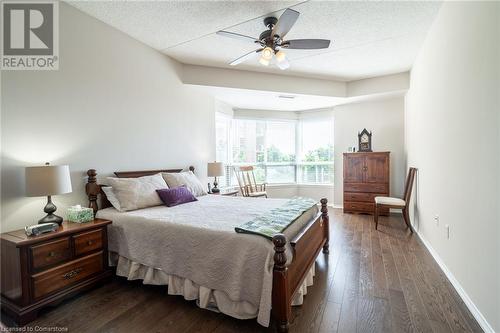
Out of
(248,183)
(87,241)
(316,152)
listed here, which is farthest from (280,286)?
(316,152)

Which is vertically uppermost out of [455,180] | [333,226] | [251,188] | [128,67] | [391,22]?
[391,22]

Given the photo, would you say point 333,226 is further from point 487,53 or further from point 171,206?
point 487,53

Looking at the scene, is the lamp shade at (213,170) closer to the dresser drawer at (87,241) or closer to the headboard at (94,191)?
the headboard at (94,191)

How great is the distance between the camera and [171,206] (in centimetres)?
286

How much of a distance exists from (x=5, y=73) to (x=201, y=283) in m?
2.41

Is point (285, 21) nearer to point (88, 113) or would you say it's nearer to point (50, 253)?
point (88, 113)

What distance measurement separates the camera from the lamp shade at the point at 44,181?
6.50 feet

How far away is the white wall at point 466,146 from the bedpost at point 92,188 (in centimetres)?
342

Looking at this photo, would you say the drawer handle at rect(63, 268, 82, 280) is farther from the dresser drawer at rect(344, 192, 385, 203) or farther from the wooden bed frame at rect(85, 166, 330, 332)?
the dresser drawer at rect(344, 192, 385, 203)

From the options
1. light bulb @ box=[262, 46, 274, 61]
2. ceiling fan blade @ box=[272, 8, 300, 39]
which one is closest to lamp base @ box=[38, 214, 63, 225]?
light bulb @ box=[262, 46, 274, 61]

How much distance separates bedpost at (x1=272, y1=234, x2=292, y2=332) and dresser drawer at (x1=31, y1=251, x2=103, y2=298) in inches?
67.4

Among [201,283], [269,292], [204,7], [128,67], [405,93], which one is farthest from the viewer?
[405,93]

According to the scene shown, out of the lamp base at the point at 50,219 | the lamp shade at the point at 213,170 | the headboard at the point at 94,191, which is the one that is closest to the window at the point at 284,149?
the lamp shade at the point at 213,170

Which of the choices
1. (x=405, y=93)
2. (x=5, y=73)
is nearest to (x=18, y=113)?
(x=5, y=73)
